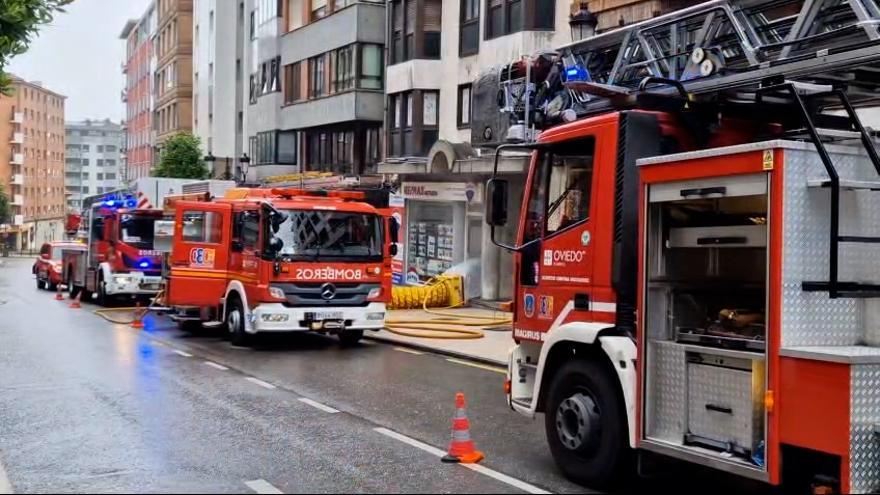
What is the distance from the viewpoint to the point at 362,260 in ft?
52.3

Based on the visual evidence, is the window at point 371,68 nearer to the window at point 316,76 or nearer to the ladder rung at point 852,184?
the window at point 316,76

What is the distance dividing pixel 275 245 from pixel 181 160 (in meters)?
34.2

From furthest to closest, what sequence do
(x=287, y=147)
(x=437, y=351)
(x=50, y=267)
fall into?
(x=287, y=147) → (x=50, y=267) → (x=437, y=351)

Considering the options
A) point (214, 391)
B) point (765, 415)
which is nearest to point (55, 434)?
point (214, 391)

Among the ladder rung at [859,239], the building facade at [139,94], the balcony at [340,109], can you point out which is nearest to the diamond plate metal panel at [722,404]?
the ladder rung at [859,239]

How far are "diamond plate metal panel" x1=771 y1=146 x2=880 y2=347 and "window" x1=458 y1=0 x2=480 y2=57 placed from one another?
21.2 meters

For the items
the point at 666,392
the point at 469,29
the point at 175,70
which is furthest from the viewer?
the point at 175,70

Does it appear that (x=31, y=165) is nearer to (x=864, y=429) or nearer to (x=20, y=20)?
(x=20, y=20)

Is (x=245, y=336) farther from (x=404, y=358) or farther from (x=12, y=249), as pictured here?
(x=12, y=249)

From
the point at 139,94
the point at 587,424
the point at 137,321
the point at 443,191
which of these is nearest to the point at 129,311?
the point at 137,321

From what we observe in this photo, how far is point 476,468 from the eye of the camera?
291 inches

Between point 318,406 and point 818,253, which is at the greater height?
point 818,253

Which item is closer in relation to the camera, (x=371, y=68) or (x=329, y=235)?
(x=329, y=235)

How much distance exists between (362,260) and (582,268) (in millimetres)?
9221
